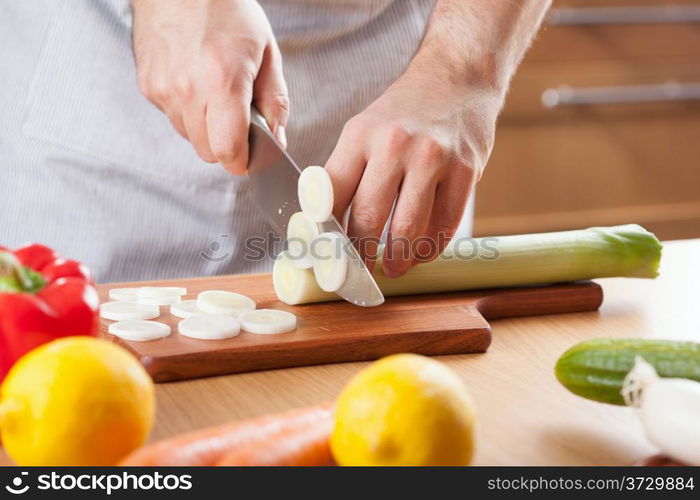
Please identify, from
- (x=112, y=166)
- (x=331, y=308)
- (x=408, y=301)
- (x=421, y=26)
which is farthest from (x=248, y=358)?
(x=421, y=26)

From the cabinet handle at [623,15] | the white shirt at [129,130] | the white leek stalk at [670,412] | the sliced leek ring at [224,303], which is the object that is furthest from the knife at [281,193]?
the cabinet handle at [623,15]

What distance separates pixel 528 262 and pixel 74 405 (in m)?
0.88

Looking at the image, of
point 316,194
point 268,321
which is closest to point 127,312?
point 268,321

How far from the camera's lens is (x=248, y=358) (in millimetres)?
1250

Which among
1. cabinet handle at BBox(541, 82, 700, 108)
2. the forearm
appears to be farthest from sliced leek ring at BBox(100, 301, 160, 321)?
cabinet handle at BBox(541, 82, 700, 108)

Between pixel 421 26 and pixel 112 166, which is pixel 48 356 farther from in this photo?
pixel 421 26

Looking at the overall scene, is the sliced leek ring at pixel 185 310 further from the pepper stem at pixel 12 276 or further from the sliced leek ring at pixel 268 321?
the pepper stem at pixel 12 276

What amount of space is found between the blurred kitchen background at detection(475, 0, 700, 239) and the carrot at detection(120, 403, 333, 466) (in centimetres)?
281

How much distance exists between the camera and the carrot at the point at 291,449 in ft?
2.79

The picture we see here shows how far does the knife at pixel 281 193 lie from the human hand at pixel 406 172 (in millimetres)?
57

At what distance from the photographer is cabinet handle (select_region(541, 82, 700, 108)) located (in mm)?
3682

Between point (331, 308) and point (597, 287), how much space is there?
0.42m

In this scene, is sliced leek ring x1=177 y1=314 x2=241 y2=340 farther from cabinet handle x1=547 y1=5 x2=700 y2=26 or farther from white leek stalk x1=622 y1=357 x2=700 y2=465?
cabinet handle x1=547 y1=5 x2=700 y2=26

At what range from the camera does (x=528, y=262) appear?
1554 mm
